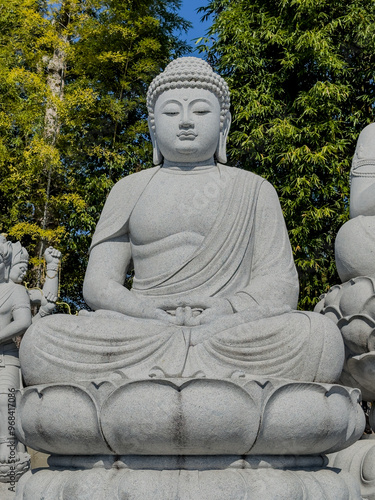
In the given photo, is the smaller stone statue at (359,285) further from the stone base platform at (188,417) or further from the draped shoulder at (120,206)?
the draped shoulder at (120,206)

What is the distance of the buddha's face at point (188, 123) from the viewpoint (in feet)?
16.7

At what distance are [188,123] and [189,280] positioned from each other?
1.03 metres

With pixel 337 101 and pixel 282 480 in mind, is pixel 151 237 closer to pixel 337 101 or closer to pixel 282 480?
pixel 282 480

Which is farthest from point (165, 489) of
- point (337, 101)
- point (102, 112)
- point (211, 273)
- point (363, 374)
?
point (102, 112)

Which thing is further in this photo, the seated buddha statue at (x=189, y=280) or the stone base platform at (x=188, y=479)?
the seated buddha statue at (x=189, y=280)

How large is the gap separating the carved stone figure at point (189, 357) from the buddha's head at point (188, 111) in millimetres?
10

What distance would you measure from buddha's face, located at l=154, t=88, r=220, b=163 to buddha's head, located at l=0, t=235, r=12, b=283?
329 cm

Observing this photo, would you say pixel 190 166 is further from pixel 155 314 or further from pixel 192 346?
pixel 192 346

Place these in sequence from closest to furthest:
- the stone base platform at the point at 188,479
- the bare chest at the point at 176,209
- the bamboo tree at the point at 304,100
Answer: the stone base platform at the point at 188,479
the bare chest at the point at 176,209
the bamboo tree at the point at 304,100

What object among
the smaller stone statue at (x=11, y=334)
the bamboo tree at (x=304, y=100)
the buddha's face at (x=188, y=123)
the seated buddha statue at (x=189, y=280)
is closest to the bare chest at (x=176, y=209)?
the seated buddha statue at (x=189, y=280)

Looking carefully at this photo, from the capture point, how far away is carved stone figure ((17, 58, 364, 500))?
372cm

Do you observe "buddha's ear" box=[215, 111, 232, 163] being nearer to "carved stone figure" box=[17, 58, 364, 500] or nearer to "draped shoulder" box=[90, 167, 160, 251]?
"carved stone figure" box=[17, 58, 364, 500]

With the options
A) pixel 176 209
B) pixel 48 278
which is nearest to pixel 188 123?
pixel 176 209

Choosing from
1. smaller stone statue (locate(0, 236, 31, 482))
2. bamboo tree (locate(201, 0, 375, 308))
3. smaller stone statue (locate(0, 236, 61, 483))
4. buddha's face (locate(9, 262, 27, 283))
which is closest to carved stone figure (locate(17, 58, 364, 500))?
smaller stone statue (locate(0, 236, 61, 483))
